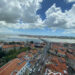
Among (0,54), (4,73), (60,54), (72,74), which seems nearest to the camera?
(4,73)

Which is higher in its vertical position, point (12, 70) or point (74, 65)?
point (12, 70)

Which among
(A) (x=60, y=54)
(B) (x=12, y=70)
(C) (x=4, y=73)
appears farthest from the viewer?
(A) (x=60, y=54)

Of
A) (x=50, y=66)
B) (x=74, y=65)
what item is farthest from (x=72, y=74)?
(x=50, y=66)

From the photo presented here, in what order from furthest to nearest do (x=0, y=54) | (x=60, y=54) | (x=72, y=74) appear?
1. (x=60, y=54)
2. (x=0, y=54)
3. (x=72, y=74)

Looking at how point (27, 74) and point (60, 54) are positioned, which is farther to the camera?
point (60, 54)

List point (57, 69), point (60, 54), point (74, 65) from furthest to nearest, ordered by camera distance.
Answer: point (60, 54), point (74, 65), point (57, 69)

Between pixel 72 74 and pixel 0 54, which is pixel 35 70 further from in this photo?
pixel 0 54

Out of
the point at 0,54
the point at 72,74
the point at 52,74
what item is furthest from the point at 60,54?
the point at 0,54

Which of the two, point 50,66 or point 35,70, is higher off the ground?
point 50,66

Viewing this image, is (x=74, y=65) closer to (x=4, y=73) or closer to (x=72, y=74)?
(x=72, y=74)
